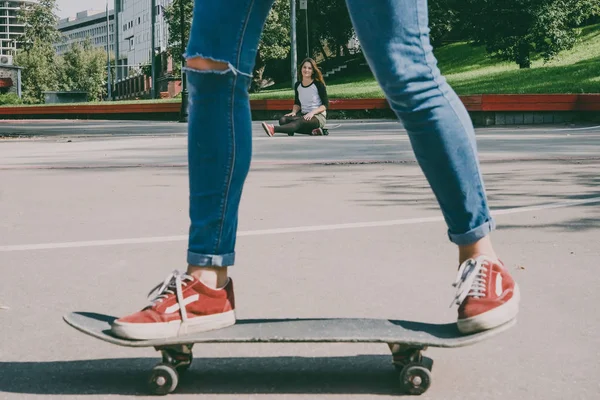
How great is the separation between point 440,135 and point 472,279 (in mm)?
361

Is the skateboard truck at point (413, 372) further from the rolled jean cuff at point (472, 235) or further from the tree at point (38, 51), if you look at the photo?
the tree at point (38, 51)

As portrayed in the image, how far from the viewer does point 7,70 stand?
326ft

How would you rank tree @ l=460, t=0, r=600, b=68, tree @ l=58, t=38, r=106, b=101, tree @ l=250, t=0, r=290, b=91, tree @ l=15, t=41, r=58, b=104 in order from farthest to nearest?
1. tree @ l=58, t=38, r=106, b=101
2. tree @ l=15, t=41, r=58, b=104
3. tree @ l=250, t=0, r=290, b=91
4. tree @ l=460, t=0, r=600, b=68

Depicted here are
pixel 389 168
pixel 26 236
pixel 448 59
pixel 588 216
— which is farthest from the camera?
pixel 448 59

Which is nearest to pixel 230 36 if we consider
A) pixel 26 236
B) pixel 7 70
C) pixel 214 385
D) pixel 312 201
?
pixel 214 385

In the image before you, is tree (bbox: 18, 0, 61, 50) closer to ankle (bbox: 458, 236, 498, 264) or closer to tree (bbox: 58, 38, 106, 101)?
tree (bbox: 58, 38, 106, 101)

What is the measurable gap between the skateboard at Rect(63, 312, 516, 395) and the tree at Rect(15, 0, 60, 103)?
9824 centimetres

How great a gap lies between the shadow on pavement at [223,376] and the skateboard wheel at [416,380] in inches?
1.8

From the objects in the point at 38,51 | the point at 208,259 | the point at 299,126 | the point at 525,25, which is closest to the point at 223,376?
the point at 208,259

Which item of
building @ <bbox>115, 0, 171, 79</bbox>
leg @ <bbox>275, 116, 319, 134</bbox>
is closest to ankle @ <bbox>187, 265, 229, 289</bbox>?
leg @ <bbox>275, 116, 319, 134</bbox>

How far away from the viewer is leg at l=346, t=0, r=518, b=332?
2.32 m

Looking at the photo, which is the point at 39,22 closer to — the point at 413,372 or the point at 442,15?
the point at 442,15

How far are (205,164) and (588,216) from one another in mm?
3551

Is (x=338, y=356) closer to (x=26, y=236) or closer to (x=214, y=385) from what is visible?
(x=214, y=385)
